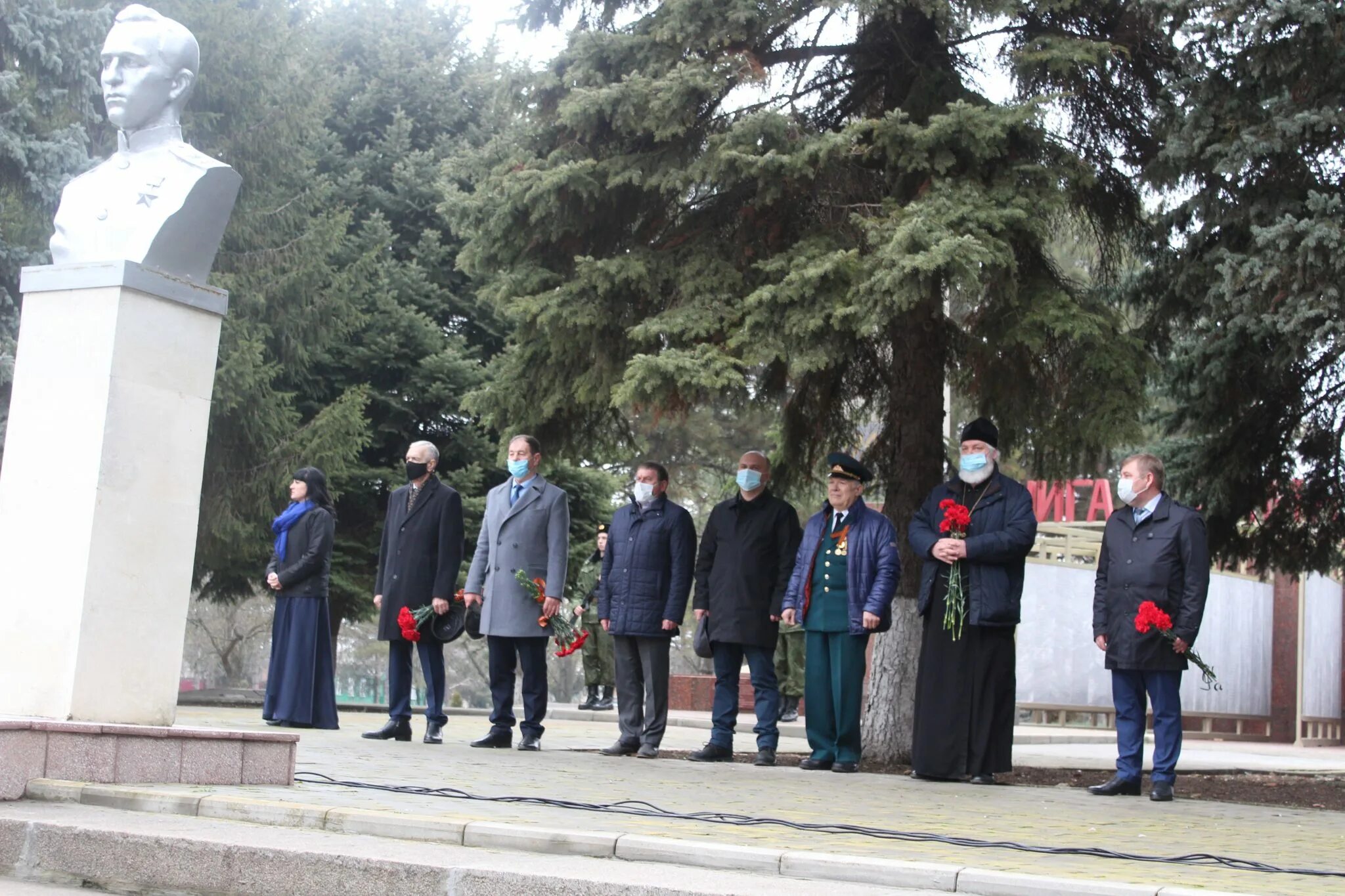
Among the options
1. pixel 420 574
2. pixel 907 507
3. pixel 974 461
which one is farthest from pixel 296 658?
pixel 974 461

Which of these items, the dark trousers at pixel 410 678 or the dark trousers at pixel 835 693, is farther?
the dark trousers at pixel 410 678

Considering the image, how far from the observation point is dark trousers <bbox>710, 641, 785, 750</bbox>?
34.5 ft

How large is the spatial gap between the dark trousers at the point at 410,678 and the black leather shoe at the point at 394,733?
0.13 feet

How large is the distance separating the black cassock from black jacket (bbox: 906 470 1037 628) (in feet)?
0.46

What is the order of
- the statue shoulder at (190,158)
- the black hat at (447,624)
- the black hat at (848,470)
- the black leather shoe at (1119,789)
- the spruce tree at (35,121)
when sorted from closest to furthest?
the statue shoulder at (190,158)
the black leather shoe at (1119,789)
the black hat at (848,470)
the black hat at (447,624)
the spruce tree at (35,121)

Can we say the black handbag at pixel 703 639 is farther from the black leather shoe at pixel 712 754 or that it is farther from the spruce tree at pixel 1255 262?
the spruce tree at pixel 1255 262

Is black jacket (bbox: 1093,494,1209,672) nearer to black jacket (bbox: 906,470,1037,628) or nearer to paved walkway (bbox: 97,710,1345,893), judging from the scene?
black jacket (bbox: 906,470,1037,628)

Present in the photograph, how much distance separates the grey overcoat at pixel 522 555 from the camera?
1089 cm

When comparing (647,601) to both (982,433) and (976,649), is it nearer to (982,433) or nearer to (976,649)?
(976,649)

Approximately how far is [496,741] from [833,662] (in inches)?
101

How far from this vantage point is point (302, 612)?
38.4 feet

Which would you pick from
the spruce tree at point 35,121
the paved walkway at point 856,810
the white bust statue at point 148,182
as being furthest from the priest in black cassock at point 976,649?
the spruce tree at point 35,121

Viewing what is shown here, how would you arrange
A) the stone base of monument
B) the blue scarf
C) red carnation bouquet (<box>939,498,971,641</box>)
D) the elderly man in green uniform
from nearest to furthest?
the stone base of monument < red carnation bouquet (<box>939,498,971,641</box>) < the blue scarf < the elderly man in green uniform

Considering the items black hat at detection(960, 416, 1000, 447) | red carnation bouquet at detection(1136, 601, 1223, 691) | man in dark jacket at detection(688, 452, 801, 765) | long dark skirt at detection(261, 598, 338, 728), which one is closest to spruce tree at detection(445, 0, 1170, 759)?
black hat at detection(960, 416, 1000, 447)
